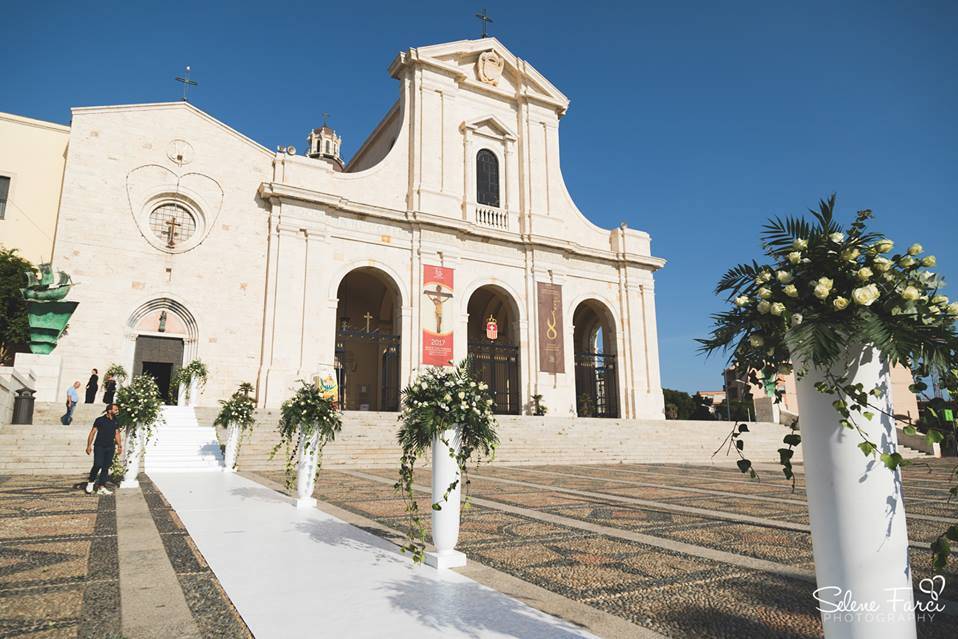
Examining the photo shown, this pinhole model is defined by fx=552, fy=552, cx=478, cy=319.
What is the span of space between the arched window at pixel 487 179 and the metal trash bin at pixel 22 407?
17854 millimetres

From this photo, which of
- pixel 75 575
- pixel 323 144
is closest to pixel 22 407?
pixel 75 575

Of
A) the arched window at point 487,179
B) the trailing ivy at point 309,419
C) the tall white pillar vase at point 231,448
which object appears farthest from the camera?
the arched window at point 487,179

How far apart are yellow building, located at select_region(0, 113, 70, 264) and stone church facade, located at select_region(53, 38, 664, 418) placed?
1.50m

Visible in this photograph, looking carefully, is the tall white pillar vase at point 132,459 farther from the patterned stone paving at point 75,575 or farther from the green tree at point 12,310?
the green tree at point 12,310

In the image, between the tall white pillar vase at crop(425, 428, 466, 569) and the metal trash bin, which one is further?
the metal trash bin

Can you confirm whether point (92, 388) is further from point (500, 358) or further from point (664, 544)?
point (664, 544)

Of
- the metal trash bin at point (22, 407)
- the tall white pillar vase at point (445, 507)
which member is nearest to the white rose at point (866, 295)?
the tall white pillar vase at point (445, 507)

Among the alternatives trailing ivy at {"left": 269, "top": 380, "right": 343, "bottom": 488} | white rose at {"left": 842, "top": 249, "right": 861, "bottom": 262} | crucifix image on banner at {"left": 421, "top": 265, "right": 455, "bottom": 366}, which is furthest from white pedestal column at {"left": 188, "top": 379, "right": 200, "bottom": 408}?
A: white rose at {"left": 842, "top": 249, "right": 861, "bottom": 262}

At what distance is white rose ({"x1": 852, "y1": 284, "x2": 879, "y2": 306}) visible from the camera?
2076mm

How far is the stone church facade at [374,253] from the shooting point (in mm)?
18438

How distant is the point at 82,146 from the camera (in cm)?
1838

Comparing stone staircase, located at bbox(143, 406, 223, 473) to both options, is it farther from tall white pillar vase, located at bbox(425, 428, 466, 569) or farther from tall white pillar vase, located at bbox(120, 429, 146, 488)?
tall white pillar vase, located at bbox(425, 428, 466, 569)

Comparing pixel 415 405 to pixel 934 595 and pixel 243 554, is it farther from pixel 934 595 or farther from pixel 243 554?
pixel 934 595

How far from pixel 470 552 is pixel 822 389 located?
10.5ft
